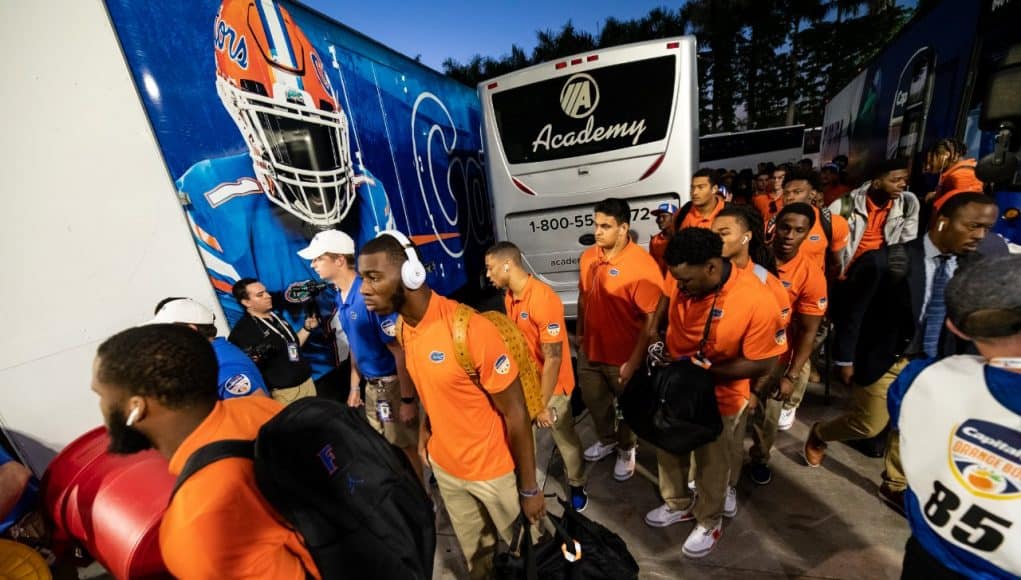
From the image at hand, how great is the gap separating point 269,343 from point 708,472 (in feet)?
10.1

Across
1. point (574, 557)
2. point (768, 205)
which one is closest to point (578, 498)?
point (574, 557)

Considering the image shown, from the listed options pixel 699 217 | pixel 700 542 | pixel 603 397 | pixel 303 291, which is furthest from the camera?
pixel 699 217

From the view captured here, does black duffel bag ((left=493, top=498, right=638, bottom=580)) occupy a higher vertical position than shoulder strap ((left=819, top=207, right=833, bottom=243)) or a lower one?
lower

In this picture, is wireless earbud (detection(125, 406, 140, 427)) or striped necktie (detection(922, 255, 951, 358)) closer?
wireless earbud (detection(125, 406, 140, 427))

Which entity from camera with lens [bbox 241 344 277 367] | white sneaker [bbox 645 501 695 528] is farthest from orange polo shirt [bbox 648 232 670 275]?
camera with lens [bbox 241 344 277 367]

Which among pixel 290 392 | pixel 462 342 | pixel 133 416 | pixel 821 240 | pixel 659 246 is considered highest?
pixel 133 416

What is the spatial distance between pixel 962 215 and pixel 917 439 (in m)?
1.62

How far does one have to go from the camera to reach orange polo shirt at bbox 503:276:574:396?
8.46 feet

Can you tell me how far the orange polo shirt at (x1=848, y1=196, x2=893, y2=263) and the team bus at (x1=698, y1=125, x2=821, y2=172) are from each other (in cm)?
1392

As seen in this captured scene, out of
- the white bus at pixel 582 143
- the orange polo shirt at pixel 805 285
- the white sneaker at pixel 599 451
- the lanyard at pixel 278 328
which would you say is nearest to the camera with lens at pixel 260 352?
the lanyard at pixel 278 328

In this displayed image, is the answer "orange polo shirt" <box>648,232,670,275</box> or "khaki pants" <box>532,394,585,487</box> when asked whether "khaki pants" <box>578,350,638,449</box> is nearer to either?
"khaki pants" <box>532,394,585,487</box>

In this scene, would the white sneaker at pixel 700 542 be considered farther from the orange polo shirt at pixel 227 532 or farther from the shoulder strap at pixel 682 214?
the shoulder strap at pixel 682 214

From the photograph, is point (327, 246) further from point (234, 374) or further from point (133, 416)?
point (133, 416)

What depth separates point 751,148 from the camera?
1695cm
